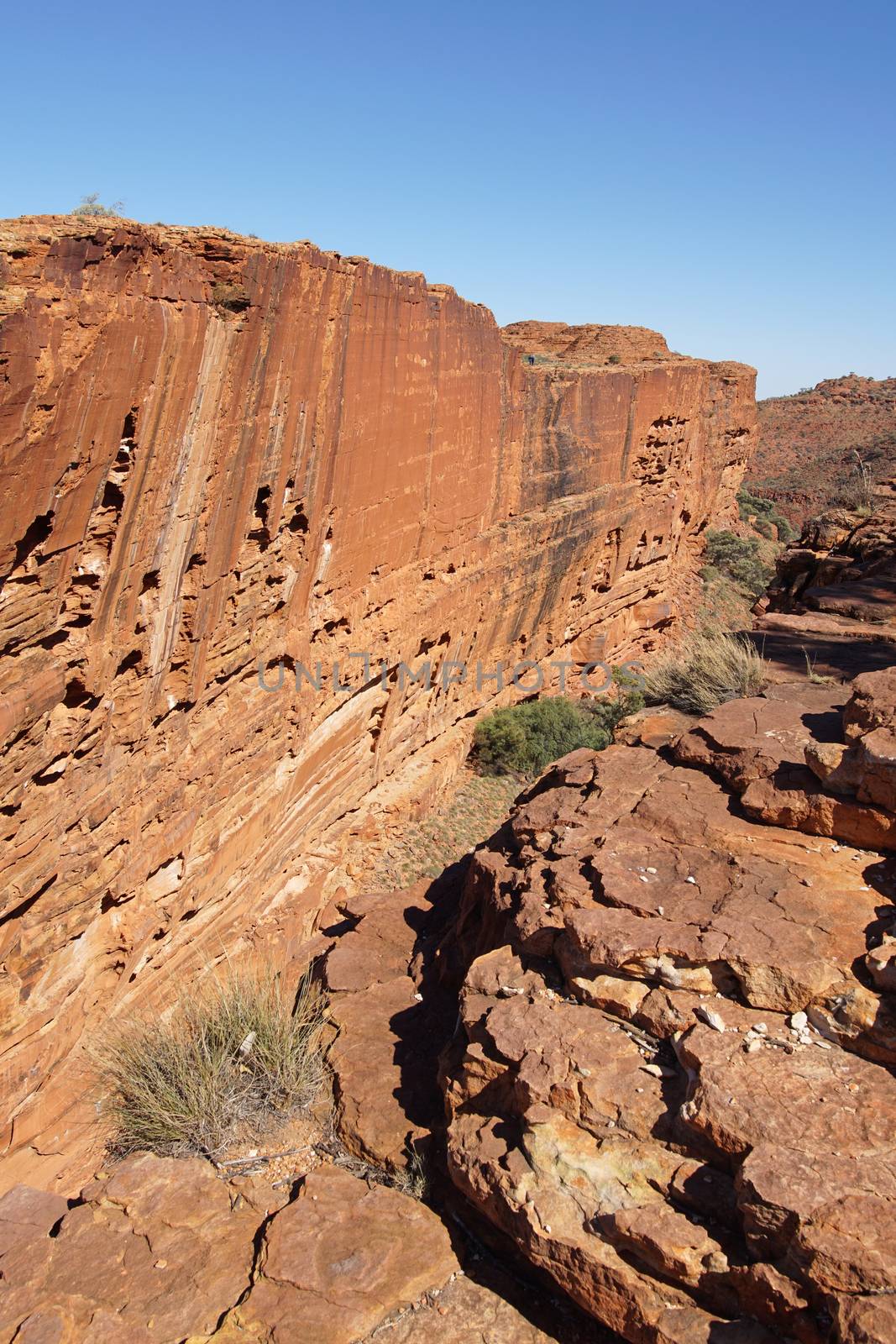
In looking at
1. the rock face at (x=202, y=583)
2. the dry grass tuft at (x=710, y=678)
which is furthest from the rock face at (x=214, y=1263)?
the dry grass tuft at (x=710, y=678)

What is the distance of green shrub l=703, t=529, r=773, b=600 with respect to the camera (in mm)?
19344

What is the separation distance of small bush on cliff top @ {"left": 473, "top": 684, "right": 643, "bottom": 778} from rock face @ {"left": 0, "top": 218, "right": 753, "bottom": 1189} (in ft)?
1.74

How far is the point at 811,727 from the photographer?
19.6 feet

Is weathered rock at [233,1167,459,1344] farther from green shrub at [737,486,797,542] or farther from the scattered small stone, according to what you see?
green shrub at [737,486,797,542]

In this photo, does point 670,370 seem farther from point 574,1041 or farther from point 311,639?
point 574,1041

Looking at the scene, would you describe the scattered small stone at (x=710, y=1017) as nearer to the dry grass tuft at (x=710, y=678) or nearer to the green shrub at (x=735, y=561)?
the dry grass tuft at (x=710, y=678)

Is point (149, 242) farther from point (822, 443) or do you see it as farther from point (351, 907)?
point (822, 443)

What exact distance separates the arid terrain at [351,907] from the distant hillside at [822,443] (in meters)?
22.1

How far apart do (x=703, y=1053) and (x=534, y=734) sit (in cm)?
759

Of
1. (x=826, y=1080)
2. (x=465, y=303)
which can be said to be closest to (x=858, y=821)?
(x=826, y=1080)

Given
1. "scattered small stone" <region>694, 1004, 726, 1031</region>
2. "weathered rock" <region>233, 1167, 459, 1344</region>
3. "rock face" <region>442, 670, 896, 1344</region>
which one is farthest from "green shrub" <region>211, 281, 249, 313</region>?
"weathered rock" <region>233, 1167, 459, 1344</region>

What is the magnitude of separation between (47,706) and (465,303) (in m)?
6.12

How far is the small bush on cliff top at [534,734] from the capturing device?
35.9 ft

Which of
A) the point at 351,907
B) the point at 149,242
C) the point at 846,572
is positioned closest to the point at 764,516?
the point at 846,572
